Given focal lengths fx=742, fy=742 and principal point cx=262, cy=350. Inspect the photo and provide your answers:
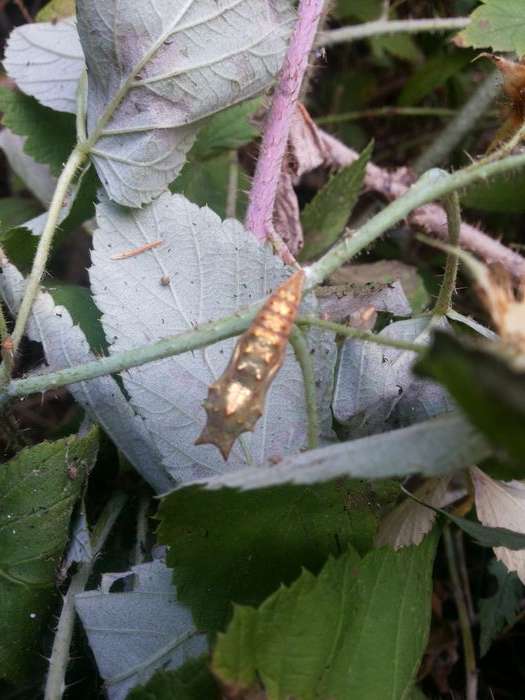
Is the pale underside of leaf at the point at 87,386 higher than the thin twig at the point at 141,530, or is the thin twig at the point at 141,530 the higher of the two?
the pale underside of leaf at the point at 87,386

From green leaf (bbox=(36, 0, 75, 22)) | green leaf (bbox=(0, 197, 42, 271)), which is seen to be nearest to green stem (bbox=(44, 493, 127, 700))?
green leaf (bbox=(0, 197, 42, 271))

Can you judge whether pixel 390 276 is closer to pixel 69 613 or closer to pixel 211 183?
pixel 211 183

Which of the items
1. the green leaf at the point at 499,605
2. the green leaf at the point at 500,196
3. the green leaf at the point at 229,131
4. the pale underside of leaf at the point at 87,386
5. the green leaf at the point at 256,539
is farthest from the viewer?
the green leaf at the point at 500,196

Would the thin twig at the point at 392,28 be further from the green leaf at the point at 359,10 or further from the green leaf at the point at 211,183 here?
the green leaf at the point at 211,183

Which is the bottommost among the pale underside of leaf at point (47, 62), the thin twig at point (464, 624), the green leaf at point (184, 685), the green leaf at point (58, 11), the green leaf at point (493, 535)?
the thin twig at point (464, 624)

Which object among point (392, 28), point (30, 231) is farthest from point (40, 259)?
point (392, 28)

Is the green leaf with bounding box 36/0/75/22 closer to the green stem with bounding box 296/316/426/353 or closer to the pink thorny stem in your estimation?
the pink thorny stem

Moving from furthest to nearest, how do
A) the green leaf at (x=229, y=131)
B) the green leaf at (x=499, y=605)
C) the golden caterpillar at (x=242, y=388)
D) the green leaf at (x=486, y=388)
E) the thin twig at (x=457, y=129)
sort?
1. the thin twig at (x=457, y=129)
2. the green leaf at (x=229, y=131)
3. the green leaf at (x=499, y=605)
4. the golden caterpillar at (x=242, y=388)
5. the green leaf at (x=486, y=388)

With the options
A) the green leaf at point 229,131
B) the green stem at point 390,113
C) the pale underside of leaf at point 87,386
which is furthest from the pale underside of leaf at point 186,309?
the green stem at point 390,113
